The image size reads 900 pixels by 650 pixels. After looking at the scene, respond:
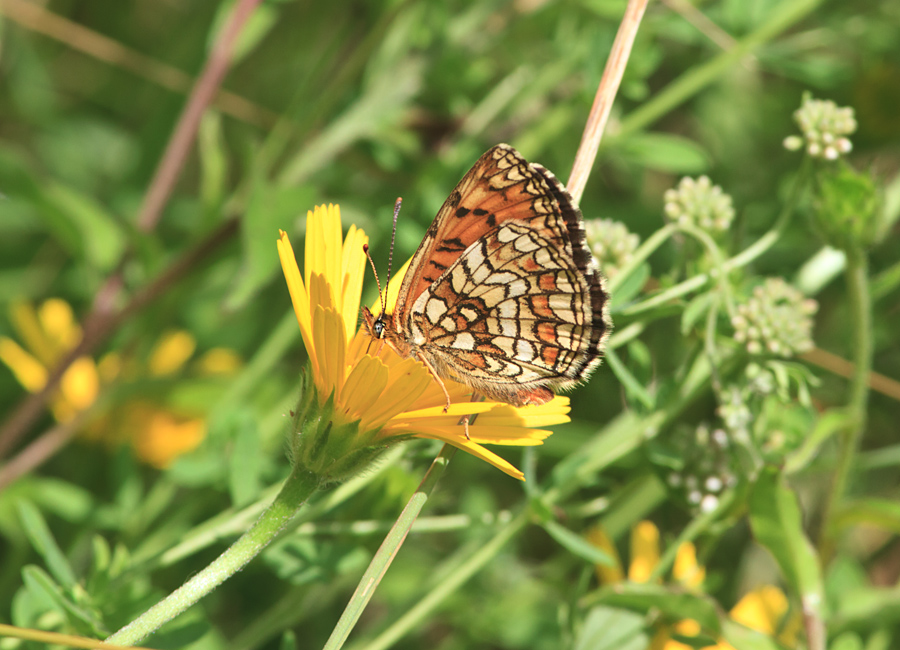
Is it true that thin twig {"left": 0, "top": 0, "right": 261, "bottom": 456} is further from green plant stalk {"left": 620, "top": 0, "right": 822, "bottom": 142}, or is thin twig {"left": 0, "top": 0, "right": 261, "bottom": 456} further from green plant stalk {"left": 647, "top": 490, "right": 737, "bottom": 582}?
green plant stalk {"left": 647, "top": 490, "right": 737, "bottom": 582}

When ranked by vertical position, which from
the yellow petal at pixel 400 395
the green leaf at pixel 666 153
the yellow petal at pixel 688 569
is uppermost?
the green leaf at pixel 666 153

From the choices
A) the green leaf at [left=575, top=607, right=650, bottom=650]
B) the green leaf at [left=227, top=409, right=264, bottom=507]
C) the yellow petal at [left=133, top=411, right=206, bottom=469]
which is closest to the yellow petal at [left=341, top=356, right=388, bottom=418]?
the green leaf at [left=227, top=409, right=264, bottom=507]

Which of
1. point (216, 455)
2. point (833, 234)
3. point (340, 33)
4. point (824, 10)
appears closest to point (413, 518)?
point (216, 455)

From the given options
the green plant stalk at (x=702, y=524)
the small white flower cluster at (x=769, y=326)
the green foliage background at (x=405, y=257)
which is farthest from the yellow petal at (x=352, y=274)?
the green plant stalk at (x=702, y=524)

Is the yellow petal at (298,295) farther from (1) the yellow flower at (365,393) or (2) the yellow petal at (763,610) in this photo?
(2) the yellow petal at (763,610)

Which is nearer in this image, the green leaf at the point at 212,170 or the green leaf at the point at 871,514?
the green leaf at the point at 871,514

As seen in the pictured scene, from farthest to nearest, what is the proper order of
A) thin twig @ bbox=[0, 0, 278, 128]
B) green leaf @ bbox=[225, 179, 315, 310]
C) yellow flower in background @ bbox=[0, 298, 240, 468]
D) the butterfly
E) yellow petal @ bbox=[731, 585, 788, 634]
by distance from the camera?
thin twig @ bbox=[0, 0, 278, 128]
yellow flower in background @ bbox=[0, 298, 240, 468]
yellow petal @ bbox=[731, 585, 788, 634]
green leaf @ bbox=[225, 179, 315, 310]
the butterfly

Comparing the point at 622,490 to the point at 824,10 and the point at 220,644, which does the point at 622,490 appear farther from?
the point at 824,10
